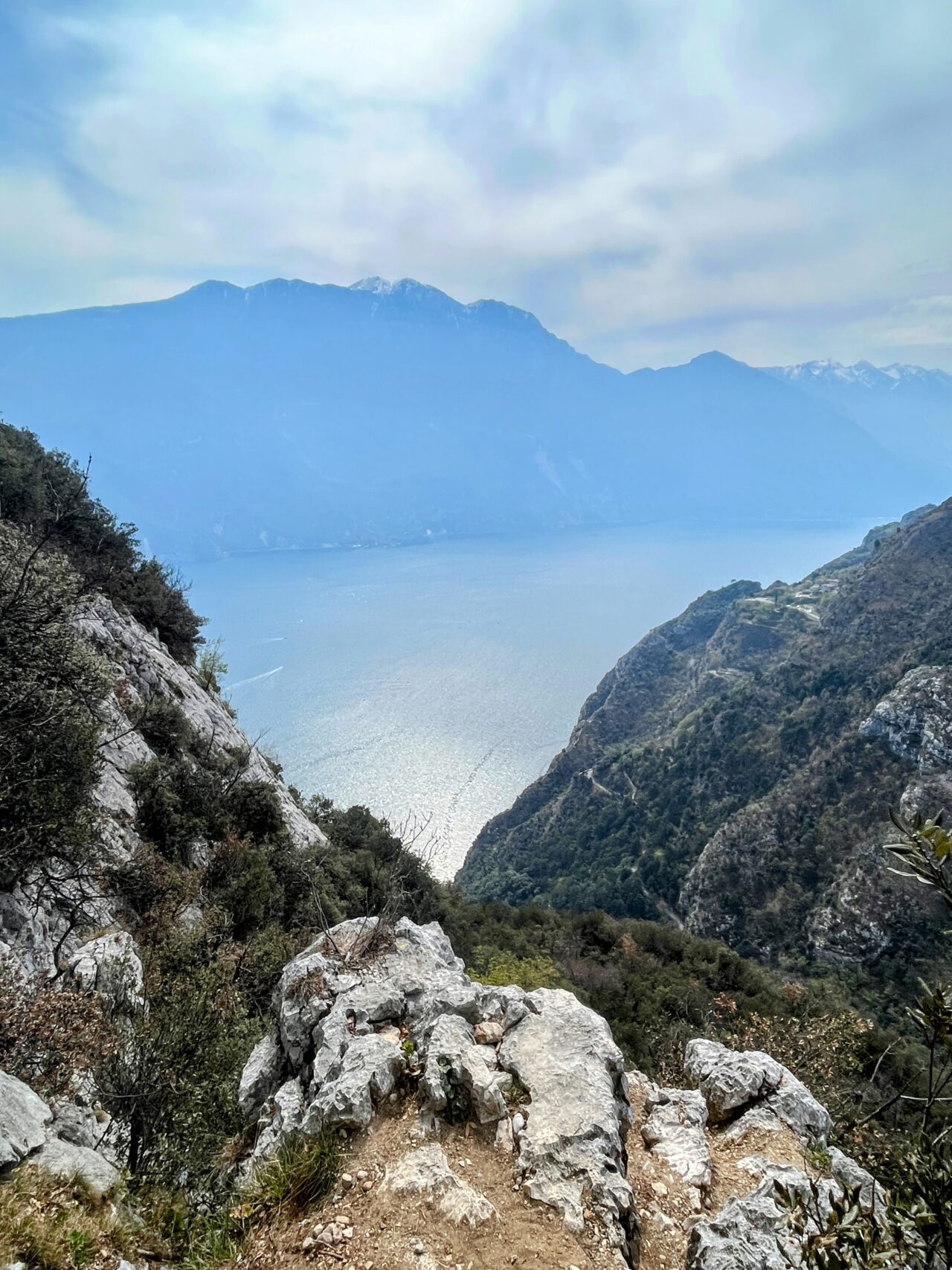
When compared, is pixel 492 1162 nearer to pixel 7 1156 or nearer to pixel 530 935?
pixel 7 1156

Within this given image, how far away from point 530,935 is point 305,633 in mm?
103673

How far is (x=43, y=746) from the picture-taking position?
10.1m

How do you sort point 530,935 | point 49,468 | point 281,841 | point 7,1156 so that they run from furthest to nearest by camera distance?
point 530,935 → point 49,468 → point 281,841 → point 7,1156

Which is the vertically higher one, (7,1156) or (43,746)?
(43,746)

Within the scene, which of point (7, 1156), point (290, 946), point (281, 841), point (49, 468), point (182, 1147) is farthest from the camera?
point (49, 468)

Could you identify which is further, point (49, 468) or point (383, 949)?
point (49, 468)

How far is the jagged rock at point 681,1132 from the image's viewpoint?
690 centimetres

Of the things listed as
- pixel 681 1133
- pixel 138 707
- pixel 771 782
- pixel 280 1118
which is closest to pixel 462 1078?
pixel 280 1118

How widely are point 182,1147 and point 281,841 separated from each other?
12.7m

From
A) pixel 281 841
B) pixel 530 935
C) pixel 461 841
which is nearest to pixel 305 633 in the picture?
pixel 461 841

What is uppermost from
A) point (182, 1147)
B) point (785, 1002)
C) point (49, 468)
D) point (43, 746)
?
point (49, 468)

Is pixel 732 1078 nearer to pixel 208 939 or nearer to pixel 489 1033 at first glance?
pixel 489 1033

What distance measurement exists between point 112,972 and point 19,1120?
4.02m

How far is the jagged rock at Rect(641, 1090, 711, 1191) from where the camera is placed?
6.90 meters
